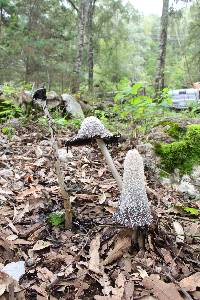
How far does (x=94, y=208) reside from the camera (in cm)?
307

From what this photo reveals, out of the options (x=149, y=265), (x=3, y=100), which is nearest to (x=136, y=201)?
(x=149, y=265)

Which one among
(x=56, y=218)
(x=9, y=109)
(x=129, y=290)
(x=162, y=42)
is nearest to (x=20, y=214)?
(x=56, y=218)

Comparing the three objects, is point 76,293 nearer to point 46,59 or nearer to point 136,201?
point 136,201

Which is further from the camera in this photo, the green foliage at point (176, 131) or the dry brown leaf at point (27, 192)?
the green foliage at point (176, 131)

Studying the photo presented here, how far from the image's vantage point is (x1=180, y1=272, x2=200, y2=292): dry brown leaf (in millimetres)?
2182

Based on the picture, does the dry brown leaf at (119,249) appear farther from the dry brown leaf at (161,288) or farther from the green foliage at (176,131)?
the green foliage at (176,131)

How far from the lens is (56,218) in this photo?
283cm

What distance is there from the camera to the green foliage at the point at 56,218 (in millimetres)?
2809

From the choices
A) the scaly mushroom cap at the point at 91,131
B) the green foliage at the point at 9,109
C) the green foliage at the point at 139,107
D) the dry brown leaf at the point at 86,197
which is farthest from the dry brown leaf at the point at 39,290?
the green foliage at the point at 9,109

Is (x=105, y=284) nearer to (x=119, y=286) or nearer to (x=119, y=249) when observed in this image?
(x=119, y=286)

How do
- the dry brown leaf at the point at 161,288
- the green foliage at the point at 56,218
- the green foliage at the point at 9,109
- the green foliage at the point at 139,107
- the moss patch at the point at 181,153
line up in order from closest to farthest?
1. the dry brown leaf at the point at 161,288
2. the green foliage at the point at 56,218
3. the moss patch at the point at 181,153
4. the green foliage at the point at 139,107
5. the green foliage at the point at 9,109

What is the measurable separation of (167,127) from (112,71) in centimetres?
1978

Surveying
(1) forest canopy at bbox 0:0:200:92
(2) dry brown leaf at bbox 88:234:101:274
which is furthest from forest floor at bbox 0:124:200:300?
(1) forest canopy at bbox 0:0:200:92

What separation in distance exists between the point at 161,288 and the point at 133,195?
0.60 meters
